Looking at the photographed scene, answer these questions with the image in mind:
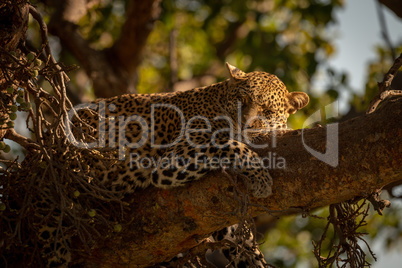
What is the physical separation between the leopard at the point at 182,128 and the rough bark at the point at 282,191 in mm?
247

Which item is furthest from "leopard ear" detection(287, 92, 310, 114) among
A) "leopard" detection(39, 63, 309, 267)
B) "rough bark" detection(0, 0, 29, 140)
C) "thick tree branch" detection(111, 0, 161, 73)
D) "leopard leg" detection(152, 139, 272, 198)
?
"thick tree branch" detection(111, 0, 161, 73)

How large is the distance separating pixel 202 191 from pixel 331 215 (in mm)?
1376

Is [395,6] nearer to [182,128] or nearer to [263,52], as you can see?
[182,128]

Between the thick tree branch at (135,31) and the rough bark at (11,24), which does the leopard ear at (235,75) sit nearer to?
the rough bark at (11,24)

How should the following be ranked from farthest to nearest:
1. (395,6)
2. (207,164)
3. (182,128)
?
(182,128)
(395,6)
(207,164)

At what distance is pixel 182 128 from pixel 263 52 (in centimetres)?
600

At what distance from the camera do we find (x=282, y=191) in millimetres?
5348

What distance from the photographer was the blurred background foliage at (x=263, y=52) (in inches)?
457

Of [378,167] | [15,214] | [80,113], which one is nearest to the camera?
[378,167]

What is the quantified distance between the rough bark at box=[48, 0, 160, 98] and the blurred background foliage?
0.39 metres

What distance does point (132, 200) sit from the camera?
233 inches

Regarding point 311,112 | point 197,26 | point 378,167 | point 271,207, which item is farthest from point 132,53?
point 378,167

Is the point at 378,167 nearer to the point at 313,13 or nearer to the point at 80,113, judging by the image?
the point at 80,113

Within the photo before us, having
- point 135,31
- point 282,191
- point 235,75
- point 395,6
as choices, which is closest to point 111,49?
point 135,31
